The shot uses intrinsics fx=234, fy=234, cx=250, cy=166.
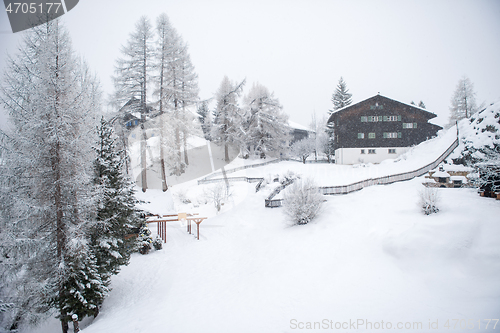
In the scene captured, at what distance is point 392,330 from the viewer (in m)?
4.95

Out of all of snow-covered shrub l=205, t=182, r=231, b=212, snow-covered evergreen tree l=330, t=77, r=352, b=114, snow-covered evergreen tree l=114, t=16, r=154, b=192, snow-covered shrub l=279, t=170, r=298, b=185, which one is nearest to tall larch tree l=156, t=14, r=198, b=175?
snow-covered evergreen tree l=114, t=16, r=154, b=192

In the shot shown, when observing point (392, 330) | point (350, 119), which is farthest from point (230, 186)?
point (350, 119)

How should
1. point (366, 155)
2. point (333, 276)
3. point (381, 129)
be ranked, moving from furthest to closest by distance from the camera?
point (381, 129) → point (366, 155) → point (333, 276)

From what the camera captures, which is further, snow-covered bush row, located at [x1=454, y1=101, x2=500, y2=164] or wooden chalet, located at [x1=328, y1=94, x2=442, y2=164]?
wooden chalet, located at [x1=328, y1=94, x2=442, y2=164]

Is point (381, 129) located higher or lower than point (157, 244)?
higher

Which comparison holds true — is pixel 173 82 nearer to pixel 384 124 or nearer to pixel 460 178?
pixel 460 178

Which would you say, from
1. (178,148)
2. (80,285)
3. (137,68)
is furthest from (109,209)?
(137,68)

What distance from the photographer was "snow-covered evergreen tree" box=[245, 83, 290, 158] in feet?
108

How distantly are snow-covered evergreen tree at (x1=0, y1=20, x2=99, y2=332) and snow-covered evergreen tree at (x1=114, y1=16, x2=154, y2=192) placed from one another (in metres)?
13.3

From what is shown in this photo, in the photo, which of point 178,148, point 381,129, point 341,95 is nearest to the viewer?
point 178,148

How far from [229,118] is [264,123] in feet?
16.8

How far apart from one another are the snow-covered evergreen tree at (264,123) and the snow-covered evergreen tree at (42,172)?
2566 cm

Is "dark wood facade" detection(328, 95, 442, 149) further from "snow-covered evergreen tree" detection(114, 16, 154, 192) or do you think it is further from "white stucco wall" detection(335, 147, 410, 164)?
"snow-covered evergreen tree" detection(114, 16, 154, 192)

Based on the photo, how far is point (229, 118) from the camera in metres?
31.3
